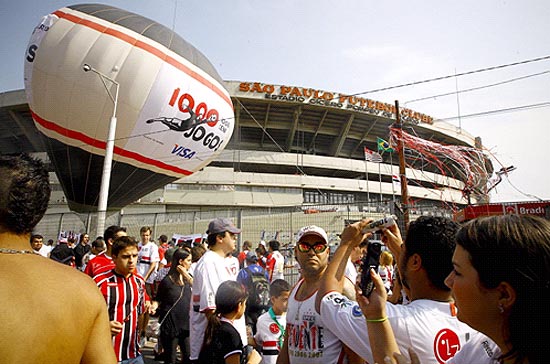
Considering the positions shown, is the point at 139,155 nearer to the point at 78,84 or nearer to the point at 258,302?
the point at 78,84

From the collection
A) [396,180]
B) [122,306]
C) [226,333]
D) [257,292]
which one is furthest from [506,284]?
[396,180]

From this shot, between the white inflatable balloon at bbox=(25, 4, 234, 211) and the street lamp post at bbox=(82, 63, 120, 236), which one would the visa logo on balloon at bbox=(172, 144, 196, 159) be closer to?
the white inflatable balloon at bbox=(25, 4, 234, 211)

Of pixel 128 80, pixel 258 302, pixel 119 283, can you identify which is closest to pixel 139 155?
pixel 128 80

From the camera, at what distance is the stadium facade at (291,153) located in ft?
87.8

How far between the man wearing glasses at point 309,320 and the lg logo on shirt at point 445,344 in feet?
1.94

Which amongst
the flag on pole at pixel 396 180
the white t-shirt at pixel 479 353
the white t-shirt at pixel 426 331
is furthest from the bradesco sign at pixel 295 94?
the white t-shirt at pixel 479 353

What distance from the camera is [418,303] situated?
55.6 inches

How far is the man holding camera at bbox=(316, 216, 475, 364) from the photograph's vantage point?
1.33 m

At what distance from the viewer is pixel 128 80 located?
11422 millimetres

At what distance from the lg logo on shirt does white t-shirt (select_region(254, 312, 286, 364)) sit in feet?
6.22

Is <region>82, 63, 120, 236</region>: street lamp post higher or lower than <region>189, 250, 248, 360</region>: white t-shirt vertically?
higher

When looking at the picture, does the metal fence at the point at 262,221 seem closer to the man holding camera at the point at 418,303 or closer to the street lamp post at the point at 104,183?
the street lamp post at the point at 104,183

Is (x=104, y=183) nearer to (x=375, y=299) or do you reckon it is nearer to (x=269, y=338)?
(x=269, y=338)

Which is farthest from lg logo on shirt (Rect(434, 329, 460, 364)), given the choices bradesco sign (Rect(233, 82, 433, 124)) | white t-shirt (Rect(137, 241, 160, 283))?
bradesco sign (Rect(233, 82, 433, 124))
